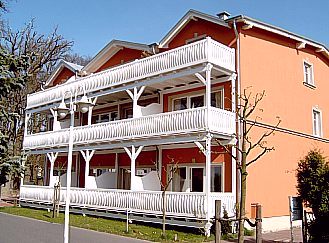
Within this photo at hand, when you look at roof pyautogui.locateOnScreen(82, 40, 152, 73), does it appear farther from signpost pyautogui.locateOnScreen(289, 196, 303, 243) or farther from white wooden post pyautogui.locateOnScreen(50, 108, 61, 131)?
signpost pyautogui.locateOnScreen(289, 196, 303, 243)

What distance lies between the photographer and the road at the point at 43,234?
1416 centimetres

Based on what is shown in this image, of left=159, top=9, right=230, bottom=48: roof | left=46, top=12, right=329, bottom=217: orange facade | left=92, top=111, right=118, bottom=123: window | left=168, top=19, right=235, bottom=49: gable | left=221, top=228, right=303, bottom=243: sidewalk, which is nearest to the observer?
left=221, top=228, right=303, bottom=243: sidewalk

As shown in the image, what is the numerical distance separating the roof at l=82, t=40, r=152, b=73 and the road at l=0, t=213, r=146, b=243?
11054 millimetres

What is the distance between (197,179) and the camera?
64.8ft

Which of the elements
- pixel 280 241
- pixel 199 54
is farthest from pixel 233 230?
pixel 199 54

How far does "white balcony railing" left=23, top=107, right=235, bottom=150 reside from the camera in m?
17.1

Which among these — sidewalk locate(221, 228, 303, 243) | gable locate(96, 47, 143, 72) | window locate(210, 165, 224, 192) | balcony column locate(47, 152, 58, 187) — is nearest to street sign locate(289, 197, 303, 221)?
sidewalk locate(221, 228, 303, 243)

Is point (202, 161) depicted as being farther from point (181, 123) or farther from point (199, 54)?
point (199, 54)

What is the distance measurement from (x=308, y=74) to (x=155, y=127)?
1028 centimetres

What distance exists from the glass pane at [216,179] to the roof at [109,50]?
8454 millimetres

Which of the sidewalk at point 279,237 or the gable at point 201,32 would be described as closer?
the sidewalk at point 279,237

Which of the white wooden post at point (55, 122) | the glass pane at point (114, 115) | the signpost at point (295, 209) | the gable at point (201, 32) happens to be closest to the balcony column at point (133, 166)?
the glass pane at point (114, 115)

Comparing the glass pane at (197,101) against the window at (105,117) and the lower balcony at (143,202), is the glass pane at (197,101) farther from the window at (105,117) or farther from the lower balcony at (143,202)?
the window at (105,117)

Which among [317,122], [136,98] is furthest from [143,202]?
[317,122]
